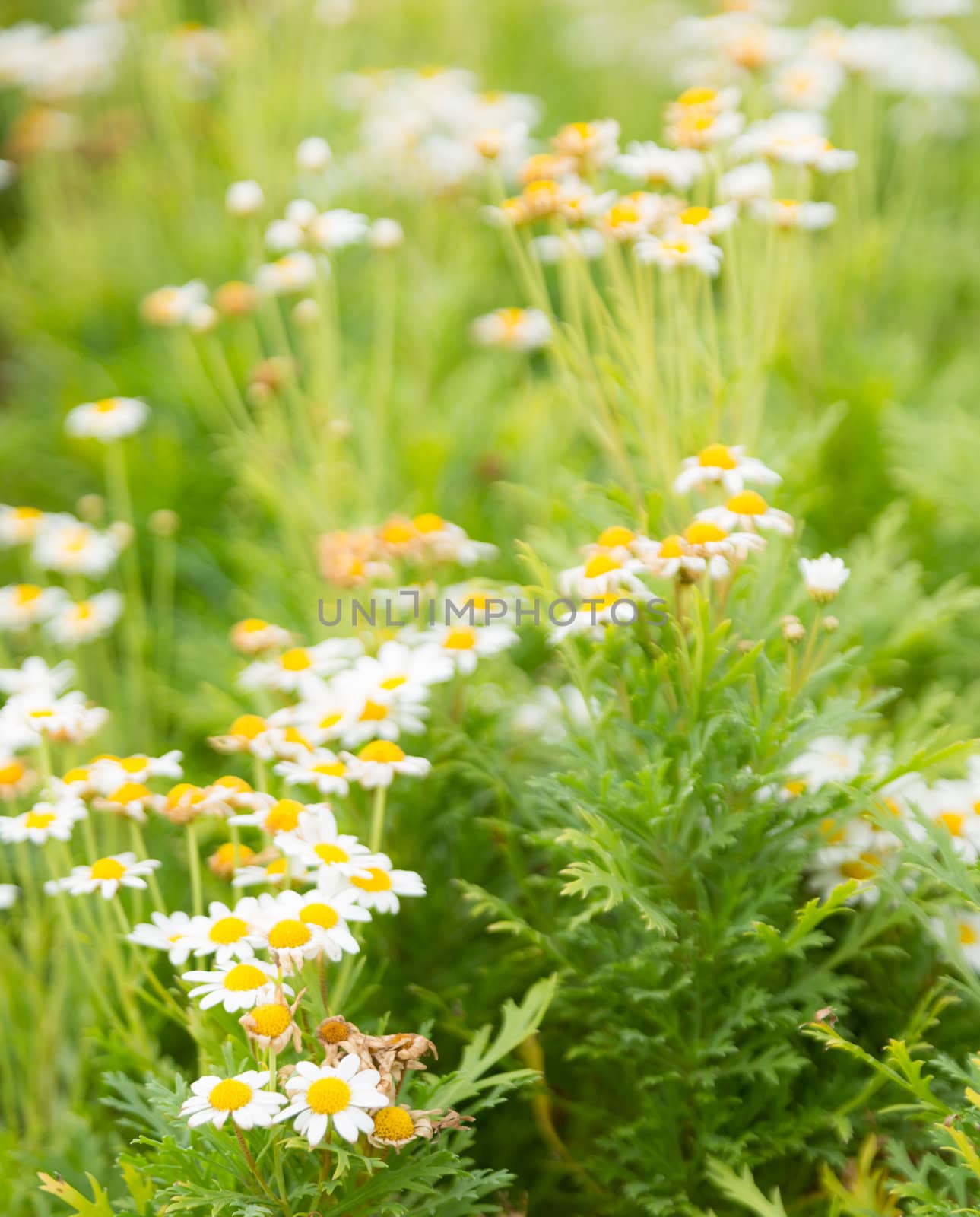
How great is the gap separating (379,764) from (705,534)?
46cm

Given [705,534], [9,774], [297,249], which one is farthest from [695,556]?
[297,249]

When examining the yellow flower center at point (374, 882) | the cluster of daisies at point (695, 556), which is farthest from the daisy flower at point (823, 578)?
the yellow flower center at point (374, 882)

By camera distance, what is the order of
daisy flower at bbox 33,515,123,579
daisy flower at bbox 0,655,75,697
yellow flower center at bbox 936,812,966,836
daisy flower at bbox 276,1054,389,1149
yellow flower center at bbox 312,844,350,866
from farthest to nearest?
daisy flower at bbox 33,515,123,579, daisy flower at bbox 0,655,75,697, yellow flower center at bbox 936,812,966,836, yellow flower center at bbox 312,844,350,866, daisy flower at bbox 276,1054,389,1149

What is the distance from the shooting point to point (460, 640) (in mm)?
1503

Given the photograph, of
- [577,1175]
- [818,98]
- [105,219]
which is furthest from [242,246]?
[577,1175]

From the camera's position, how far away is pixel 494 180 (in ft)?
5.58

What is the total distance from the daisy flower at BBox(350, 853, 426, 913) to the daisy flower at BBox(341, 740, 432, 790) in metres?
0.12

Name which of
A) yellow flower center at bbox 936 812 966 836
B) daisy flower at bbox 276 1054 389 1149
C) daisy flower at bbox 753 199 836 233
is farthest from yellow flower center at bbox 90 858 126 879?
daisy flower at bbox 753 199 836 233

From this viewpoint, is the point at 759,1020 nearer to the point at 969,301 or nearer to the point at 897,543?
the point at 897,543

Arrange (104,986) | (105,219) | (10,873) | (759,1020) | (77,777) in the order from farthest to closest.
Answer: (105,219)
(10,873)
(104,986)
(77,777)
(759,1020)

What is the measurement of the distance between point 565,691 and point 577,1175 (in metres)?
0.71

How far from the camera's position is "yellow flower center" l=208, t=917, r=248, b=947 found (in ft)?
3.64

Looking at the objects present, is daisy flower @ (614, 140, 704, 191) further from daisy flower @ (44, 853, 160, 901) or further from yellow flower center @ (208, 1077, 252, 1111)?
yellow flower center @ (208, 1077, 252, 1111)

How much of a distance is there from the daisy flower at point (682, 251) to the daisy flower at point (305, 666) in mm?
662
